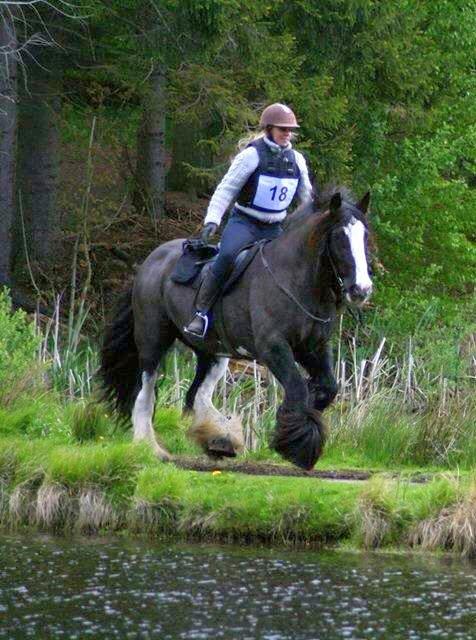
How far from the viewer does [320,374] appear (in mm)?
13625

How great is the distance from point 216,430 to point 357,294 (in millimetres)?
2385

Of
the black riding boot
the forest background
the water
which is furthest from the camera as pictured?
A: the forest background

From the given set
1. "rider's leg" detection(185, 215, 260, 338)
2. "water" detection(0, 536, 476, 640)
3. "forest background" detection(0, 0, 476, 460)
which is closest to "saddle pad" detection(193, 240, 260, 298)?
"rider's leg" detection(185, 215, 260, 338)

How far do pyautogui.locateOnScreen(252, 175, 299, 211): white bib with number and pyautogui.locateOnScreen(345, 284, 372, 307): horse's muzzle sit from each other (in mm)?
1522

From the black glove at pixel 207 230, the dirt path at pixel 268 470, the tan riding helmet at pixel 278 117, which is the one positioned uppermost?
the tan riding helmet at pixel 278 117

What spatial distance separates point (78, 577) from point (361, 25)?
13.7m

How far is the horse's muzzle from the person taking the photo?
12.6 meters

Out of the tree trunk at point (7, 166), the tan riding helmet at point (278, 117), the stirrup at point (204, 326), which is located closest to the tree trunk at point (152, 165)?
the tree trunk at point (7, 166)

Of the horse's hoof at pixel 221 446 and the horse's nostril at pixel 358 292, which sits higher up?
the horse's nostril at pixel 358 292

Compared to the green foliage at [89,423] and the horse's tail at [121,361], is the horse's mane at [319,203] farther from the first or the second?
the green foliage at [89,423]

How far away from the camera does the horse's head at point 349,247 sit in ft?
41.5

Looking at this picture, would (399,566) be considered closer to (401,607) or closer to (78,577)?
(401,607)

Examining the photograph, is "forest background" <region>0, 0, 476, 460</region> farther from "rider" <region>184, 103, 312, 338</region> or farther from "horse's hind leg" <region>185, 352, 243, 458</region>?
"rider" <region>184, 103, 312, 338</region>

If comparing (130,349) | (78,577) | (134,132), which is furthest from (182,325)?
(134,132)
